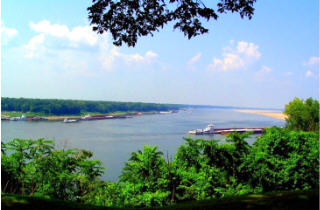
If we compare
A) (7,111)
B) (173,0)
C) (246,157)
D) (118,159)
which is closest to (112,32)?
(173,0)

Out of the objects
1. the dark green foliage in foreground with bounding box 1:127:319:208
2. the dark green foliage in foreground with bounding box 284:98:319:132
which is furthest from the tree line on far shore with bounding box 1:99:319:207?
the dark green foliage in foreground with bounding box 284:98:319:132

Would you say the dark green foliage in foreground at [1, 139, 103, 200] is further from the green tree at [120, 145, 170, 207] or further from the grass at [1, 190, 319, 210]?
the grass at [1, 190, 319, 210]

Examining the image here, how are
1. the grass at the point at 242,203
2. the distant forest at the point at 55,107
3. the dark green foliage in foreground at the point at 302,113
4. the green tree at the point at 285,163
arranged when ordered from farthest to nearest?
the distant forest at the point at 55,107 → the dark green foliage in foreground at the point at 302,113 → the green tree at the point at 285,163 → the grass at the point at 242,203

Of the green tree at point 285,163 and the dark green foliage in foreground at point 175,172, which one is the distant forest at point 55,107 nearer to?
the dark green foliage in foreground at point 175,172

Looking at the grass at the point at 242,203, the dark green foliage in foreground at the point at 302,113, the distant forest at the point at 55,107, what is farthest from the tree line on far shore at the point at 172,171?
the distant forest at the point at 55,107

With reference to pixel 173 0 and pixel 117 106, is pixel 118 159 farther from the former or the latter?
pixel 117 106
